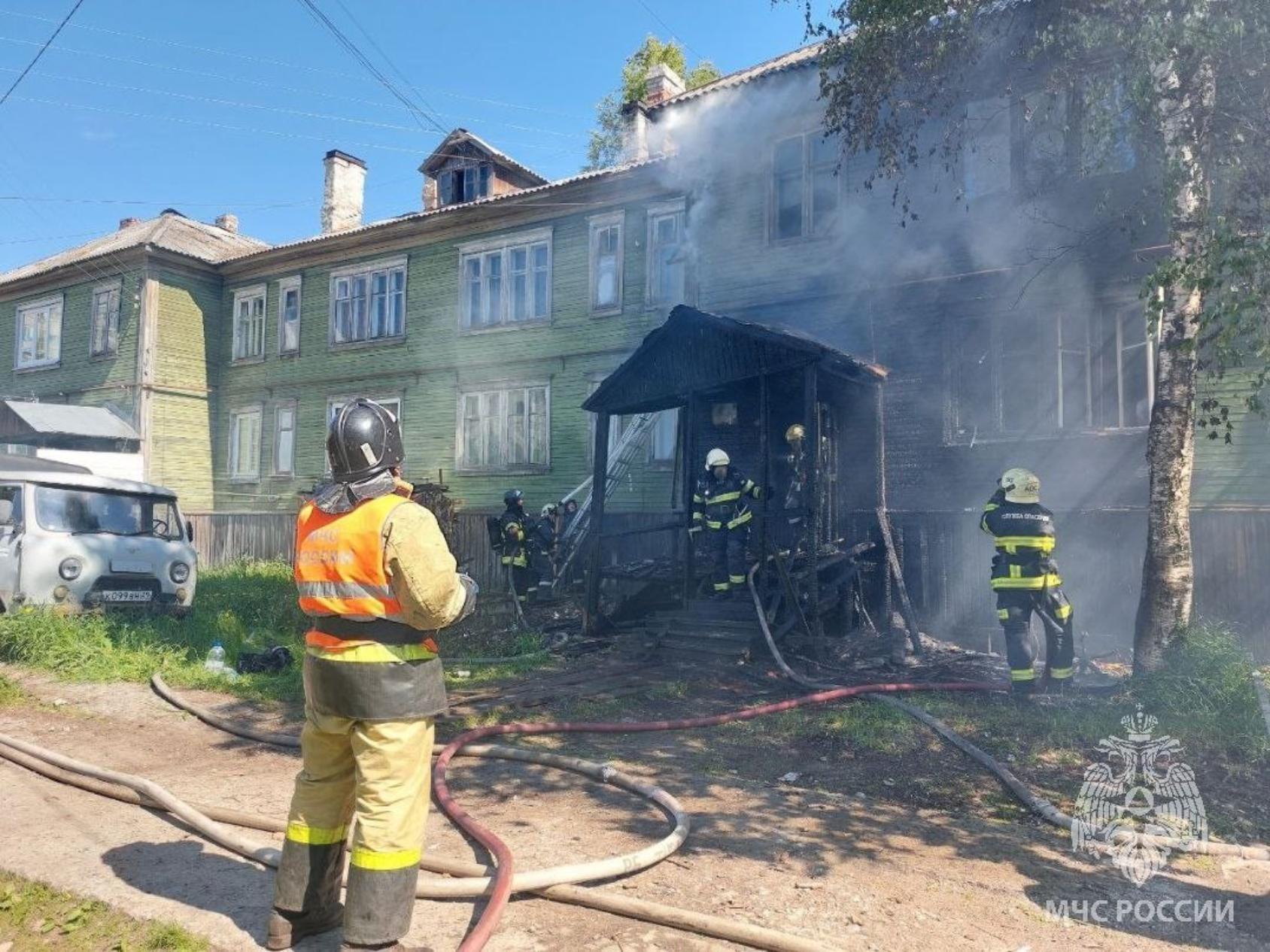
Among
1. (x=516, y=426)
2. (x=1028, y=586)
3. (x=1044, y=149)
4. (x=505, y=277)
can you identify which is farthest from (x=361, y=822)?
(x=505, y=277)

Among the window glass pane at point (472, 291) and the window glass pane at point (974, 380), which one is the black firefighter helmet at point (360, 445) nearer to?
the window glass pane at point (974, 380)

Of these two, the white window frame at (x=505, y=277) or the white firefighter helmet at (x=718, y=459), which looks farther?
the white window frame at (x=505, y=277)

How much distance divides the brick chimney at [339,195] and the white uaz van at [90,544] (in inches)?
554

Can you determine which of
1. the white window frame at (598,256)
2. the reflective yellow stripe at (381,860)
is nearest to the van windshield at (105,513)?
the reflective yellow stripe at (381,860)

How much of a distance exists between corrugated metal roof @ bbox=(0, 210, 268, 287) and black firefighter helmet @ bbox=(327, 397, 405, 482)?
866 inches

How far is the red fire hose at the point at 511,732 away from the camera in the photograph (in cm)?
288

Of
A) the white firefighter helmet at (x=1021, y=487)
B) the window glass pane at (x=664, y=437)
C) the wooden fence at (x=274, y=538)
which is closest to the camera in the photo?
the white firefighter helmet at (x=1021, y=487)

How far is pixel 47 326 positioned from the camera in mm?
24328

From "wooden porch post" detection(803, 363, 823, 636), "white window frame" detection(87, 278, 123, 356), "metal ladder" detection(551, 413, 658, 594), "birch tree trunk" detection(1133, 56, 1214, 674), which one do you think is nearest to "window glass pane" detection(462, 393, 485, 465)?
"metal ladder" detection(551, 413, 658, 594)

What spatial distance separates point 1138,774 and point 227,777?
18.0 feet

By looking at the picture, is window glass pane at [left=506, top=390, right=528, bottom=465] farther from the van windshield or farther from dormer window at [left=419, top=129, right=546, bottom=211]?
the van windshield

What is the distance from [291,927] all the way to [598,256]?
49.2 feet

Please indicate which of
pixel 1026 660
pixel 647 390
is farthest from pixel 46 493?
pixel 1026 660

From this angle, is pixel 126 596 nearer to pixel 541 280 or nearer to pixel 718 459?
pixel 718 459
